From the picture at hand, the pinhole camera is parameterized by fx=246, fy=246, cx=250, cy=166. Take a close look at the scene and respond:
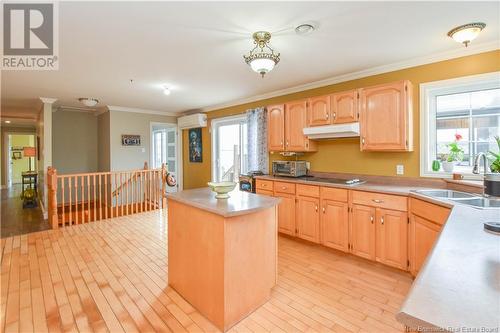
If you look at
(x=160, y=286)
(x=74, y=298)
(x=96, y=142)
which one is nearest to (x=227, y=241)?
(x=160, y=286)

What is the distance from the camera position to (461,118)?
2.90 m

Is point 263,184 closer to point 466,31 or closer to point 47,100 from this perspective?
point 466,31

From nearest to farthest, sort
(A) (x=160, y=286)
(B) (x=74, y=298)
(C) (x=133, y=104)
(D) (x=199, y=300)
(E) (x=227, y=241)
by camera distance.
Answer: (E) (x=227, y=241), (D) (x=199, y=300), (B) (x=74, y=298), (A) (x=160, y=286), (C) (x=133, y=104)

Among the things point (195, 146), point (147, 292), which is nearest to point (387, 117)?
point (147, 292)

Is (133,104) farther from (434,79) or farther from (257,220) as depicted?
(434,79)

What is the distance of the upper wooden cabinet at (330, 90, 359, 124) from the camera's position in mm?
3246

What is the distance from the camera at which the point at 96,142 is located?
7.09 metres

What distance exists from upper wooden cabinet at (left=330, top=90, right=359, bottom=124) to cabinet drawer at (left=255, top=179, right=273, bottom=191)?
1.37 meters

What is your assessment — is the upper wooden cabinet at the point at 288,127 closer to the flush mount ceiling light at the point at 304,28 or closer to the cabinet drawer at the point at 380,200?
the cabinet drawer at the point at 380,200

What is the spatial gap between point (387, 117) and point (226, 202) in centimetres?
227

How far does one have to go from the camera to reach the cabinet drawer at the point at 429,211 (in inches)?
84.6

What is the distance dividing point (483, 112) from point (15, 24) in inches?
187

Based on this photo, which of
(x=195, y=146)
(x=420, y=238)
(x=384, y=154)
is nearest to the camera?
(x=420, y=238)

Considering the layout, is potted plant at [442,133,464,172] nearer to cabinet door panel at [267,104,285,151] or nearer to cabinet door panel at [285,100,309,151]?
cabinet door panel at [285,100,309,151]
